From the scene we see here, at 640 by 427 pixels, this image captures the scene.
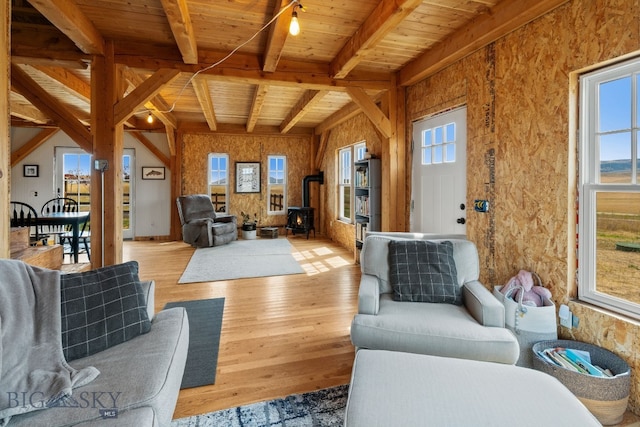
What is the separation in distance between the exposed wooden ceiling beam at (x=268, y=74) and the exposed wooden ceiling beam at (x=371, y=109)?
0.34 ft

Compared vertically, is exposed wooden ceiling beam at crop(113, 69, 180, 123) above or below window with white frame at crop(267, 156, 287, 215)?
above

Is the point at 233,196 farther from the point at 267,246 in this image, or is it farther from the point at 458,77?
the point at 458,77

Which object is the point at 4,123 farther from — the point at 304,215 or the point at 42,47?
the point at 304,215

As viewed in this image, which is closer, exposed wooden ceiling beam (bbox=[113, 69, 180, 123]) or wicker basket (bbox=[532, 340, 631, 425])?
wicker basket (bbox=[532, 340, 631, 425])

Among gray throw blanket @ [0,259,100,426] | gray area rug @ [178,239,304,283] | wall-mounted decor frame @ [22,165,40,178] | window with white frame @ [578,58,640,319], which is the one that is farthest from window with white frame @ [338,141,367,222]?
wall-mounted decor frame @ [22,165,40,178]

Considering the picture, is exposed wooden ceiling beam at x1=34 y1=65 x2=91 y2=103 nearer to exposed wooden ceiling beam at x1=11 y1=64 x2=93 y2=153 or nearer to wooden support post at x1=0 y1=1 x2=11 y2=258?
exposed wooden ceiling beam at x1=11 y1=64 x2=93 y2=153

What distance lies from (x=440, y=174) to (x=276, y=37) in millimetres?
2245

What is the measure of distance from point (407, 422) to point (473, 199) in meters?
2.57

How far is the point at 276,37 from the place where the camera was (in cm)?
290

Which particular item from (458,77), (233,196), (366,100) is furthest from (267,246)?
(458,77)

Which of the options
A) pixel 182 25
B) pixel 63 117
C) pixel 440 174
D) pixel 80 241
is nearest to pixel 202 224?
pixel 80 241

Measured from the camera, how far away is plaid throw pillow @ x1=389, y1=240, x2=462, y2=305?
7.32ft

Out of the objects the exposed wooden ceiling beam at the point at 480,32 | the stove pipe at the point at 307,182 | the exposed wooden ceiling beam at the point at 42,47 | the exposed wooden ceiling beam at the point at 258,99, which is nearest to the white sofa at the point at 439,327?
the exposed wooden ceiling beam at the point at 480,32

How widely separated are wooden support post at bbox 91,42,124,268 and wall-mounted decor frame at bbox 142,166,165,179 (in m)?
4.69
